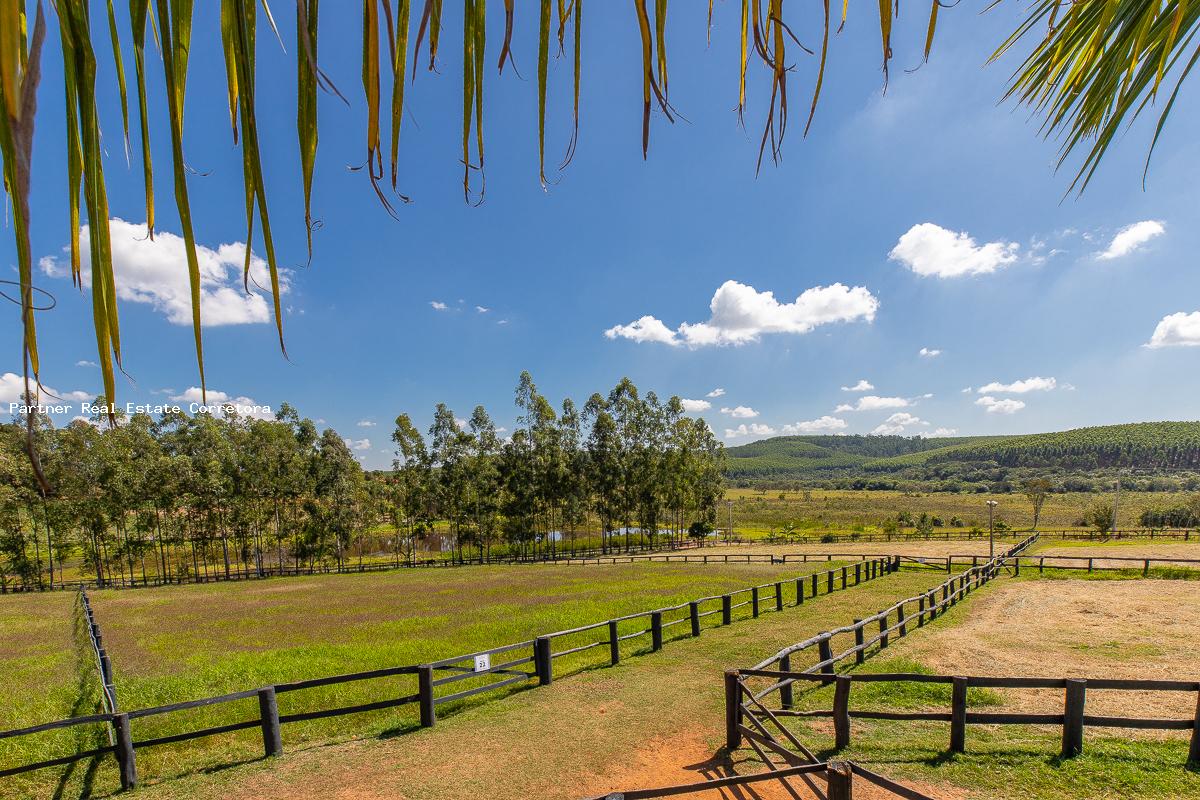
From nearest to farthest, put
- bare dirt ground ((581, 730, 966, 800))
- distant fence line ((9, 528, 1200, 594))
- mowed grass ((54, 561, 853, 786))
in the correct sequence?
bare dirt ground ((581, 730, 966, 800)) → mowed grass ((54, 561, 853, 786)) → distant fence line ((9, 528, 1200, 594))

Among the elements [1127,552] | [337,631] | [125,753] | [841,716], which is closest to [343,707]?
[125,753]

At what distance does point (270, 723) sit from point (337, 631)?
11584 millimetres

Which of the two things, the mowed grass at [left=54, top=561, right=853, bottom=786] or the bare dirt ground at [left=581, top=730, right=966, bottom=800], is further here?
the mowed grass at [left=54, top=561, right=853, bottom=786]

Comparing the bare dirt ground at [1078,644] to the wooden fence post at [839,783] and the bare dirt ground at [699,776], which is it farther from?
the wooden fence post at [839,783]

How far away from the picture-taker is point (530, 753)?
6734 millimetres

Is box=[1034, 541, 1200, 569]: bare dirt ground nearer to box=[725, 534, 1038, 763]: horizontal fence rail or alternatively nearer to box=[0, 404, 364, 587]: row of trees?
box=[725, 534, 1038, 763]: horizontal fence rail

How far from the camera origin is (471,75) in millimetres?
1020

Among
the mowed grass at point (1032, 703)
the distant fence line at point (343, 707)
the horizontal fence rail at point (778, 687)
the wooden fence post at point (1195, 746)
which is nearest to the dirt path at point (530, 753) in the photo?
the distant fence line at point (343, 707)

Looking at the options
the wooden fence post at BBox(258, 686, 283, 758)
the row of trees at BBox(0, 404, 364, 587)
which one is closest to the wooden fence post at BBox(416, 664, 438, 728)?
the wooden fence post at BBox(258, 686, 283, 758)

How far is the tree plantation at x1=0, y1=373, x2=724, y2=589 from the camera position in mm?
39531

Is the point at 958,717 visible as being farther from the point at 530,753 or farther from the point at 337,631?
the point at 337,631

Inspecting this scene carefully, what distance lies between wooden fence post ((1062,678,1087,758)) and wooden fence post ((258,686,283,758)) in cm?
933

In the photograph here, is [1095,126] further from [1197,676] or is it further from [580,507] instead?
[580,507]

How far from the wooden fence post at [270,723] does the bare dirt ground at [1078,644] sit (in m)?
10.2
